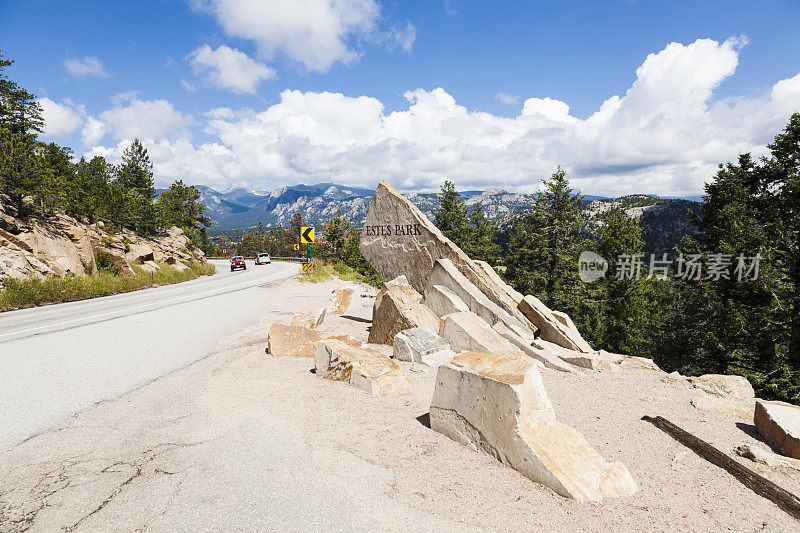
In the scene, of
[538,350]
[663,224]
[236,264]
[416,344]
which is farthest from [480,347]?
[663,224]

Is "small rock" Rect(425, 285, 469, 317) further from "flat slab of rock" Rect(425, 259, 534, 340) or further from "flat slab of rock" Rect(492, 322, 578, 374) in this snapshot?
"flat slab of rock" Rect(492, 322, 578, 374)

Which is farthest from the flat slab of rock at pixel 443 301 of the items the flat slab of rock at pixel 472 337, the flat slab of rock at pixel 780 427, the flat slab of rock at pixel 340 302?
the flat slab of rock at pixel 780 427

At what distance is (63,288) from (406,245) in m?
15.9

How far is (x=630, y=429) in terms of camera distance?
16.0 ft

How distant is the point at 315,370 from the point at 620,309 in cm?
2577

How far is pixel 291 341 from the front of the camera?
805 cm

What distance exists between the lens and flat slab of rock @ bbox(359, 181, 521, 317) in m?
10.6

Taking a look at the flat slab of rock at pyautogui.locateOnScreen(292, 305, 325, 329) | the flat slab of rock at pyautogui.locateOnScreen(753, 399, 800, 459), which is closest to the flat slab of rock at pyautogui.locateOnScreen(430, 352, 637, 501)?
the flat slab of rock at pyautogui.locateOnScreen(753, 399, 800, 459)

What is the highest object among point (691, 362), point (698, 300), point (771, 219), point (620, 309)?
point (771, 219)

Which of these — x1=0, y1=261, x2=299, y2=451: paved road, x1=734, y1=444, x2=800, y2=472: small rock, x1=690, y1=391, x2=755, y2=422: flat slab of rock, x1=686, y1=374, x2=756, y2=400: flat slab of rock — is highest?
x1=734, y1=444, x2=800, y2=472: small rock

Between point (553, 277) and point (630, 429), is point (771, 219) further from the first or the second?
point (630, 429)

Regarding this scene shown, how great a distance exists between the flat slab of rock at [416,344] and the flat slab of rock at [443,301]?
1.88 metres

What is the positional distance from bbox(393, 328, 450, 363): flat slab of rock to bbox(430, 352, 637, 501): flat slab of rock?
3034 millimetres

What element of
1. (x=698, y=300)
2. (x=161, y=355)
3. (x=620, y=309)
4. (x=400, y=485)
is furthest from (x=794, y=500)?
(x=620, y=309)
